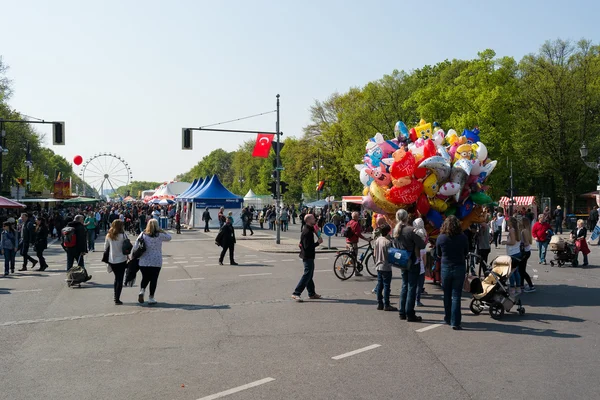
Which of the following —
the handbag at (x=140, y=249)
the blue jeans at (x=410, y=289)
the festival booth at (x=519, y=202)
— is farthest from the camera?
the festival booth at (x=519, y=202)

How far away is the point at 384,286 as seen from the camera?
10523mm

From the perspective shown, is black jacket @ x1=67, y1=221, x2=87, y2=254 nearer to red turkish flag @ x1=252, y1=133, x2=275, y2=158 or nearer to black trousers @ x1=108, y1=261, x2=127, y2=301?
black trousers @ x1=108, y1=261, x2=127, y2=301

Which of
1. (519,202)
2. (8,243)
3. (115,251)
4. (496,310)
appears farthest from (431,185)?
(519,202)

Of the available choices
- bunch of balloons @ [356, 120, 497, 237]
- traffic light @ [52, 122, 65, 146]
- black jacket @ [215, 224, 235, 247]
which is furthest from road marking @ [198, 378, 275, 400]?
traffic light @ [52, 122, 65, 146]

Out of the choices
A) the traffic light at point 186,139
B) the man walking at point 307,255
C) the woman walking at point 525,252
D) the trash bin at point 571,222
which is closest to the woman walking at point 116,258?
the man walking at point 307,255

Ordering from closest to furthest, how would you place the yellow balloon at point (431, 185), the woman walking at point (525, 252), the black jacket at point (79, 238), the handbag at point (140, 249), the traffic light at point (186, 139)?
the handbag at point (140, 249) < the woman walking at point (525, 252) < the yellow balloon at point (431, 185) < the black jacket at point (79, 238) < the traffic light at point (186, 139)

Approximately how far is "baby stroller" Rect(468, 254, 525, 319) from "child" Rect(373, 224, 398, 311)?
1414 millimetres

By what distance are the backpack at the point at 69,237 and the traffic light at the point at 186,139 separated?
13.2 m

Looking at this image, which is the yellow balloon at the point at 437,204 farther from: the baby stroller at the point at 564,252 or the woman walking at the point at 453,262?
the baby stroller at the point at 564,252

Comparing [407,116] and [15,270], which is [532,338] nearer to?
[15,270]

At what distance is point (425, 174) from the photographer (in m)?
12.8

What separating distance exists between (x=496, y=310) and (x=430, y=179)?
366cm

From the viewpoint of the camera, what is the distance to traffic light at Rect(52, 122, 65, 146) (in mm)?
25031

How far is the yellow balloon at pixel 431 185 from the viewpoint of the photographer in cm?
1271
